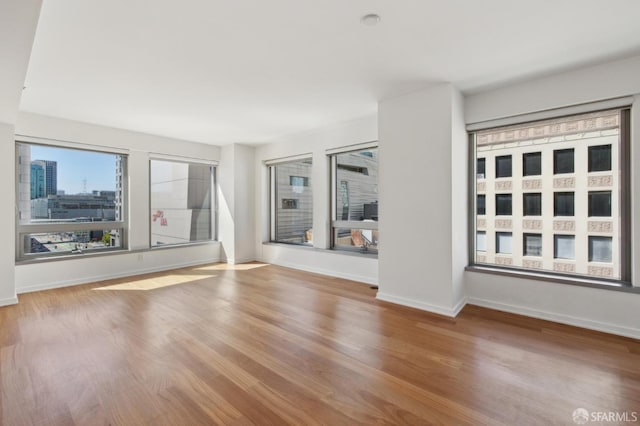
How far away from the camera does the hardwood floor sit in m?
1.68

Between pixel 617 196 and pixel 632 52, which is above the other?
pixel 632 52

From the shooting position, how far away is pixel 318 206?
5184mm

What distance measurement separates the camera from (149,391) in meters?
1.86

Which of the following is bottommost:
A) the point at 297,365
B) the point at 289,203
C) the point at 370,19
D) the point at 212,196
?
the point at 297,365

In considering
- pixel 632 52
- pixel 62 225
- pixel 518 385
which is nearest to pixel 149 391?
pixel 518 385

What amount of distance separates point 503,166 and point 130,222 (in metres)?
5.78

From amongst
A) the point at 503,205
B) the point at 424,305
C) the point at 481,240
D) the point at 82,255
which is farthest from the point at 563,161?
the point at 82,255

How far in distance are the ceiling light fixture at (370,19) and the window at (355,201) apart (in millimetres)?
2466

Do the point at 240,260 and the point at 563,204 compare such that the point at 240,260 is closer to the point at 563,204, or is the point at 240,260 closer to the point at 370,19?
the point at 370,19

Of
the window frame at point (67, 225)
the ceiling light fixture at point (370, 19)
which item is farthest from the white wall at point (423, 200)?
the window frame at point (67, 225)

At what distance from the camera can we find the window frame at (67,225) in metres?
4.07

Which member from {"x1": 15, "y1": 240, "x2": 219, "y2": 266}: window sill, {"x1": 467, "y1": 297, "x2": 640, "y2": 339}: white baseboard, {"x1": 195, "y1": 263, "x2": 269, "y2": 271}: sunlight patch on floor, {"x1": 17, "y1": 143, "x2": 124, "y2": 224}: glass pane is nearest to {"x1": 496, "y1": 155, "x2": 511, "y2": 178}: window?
{"x1": 467, "y1": 297, "x2": 640, "y2": 339}: white baseboard

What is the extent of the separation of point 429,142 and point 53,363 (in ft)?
13.0

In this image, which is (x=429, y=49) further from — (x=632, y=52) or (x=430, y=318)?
(x=430, y=318)
